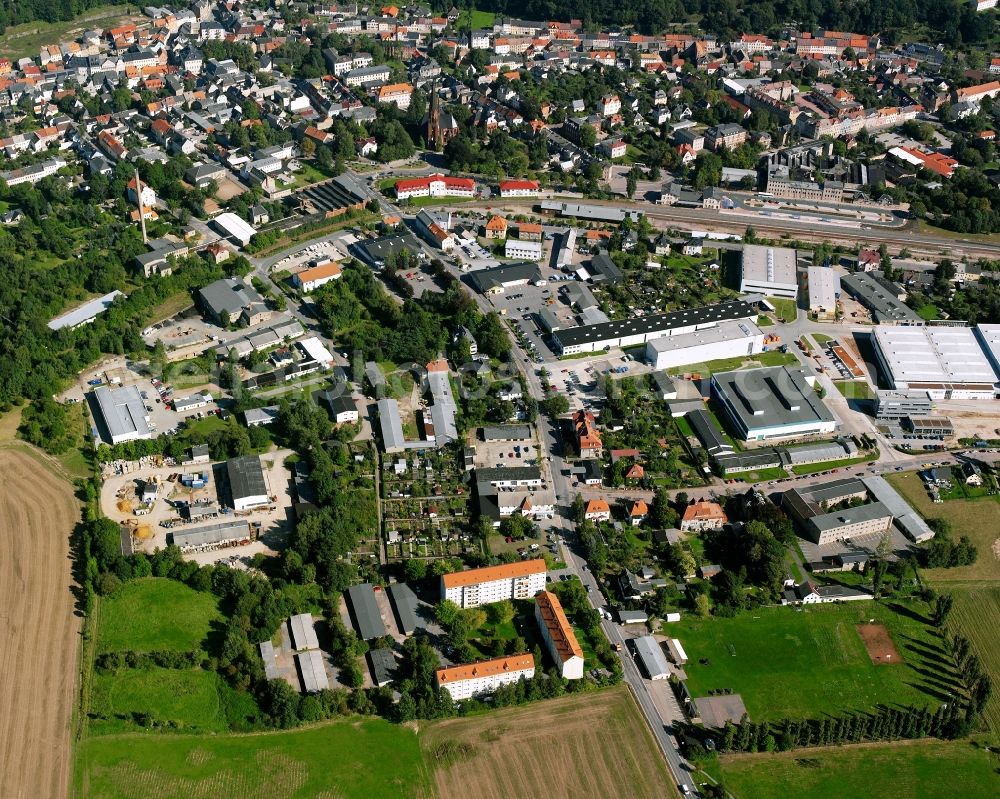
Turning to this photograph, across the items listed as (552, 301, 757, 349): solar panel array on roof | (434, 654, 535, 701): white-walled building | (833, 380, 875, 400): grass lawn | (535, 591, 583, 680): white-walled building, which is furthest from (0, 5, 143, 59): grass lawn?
(434, 654, 535, 701): white-walled building

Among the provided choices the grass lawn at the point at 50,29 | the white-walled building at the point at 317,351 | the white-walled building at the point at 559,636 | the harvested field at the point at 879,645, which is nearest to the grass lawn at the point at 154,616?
the white-walled building at the point at 559,636


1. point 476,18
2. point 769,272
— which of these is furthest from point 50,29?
point 769,272

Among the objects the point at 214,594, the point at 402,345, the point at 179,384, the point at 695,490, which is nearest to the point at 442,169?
the point at 402,345

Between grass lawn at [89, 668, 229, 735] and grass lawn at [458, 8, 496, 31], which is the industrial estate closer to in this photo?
grass lawn at [89, 668, 229, 735]

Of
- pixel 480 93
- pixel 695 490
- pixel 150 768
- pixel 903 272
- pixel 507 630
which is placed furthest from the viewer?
pixel 480 93

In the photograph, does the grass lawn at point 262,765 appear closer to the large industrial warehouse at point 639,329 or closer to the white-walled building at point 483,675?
the white-walled building at point 483,675

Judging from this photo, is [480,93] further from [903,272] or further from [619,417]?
[619,417]
